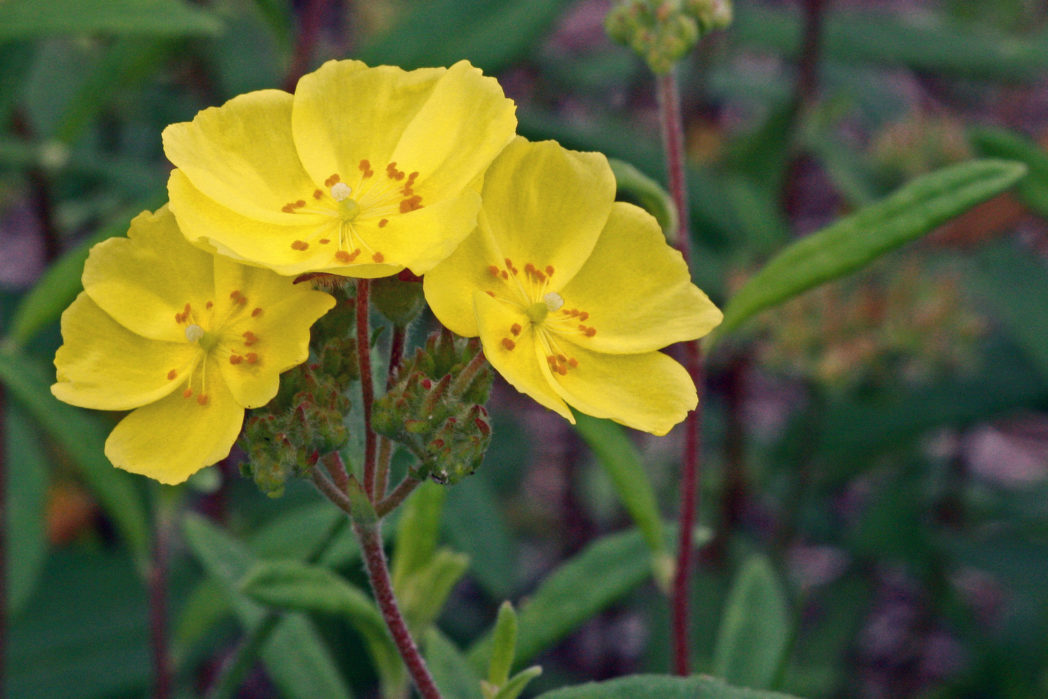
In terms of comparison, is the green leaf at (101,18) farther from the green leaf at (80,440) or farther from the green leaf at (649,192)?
the green leaf at (649,192)

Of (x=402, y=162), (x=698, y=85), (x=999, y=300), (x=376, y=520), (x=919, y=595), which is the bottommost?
(x=919, y=595)

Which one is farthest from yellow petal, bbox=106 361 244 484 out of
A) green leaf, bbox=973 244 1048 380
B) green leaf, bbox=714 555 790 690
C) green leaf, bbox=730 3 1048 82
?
green leaf, bbox=730 3 1048 82

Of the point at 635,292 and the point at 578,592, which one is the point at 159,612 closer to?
the point at 578,592

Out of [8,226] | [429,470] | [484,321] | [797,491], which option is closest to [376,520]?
[429,470]

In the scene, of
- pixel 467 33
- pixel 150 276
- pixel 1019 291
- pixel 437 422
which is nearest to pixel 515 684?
pixel 437 422

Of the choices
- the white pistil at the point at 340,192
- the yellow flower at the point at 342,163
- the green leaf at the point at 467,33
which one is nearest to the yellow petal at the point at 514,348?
the yellow flower at the point at 342,163

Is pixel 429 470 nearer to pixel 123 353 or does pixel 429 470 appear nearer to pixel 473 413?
pixel 473 413

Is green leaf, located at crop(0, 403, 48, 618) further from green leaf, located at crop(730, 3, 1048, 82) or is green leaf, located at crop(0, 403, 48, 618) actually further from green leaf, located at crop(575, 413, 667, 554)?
green leaf, located at crop(730, 3, 1048, 82)
